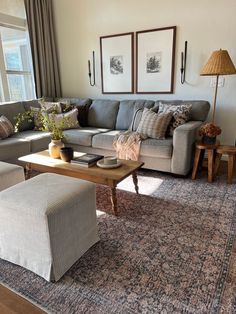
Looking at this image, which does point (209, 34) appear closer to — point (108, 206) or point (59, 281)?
point (108, 206)

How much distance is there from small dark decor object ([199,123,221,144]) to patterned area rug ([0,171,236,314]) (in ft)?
2.41

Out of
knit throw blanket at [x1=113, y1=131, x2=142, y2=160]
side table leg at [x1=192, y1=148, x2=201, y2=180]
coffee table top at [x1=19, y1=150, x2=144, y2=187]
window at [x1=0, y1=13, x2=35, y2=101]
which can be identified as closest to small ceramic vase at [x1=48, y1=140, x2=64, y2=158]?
coffee table top at [x1=19, y1=150, x2=144, y2=187]

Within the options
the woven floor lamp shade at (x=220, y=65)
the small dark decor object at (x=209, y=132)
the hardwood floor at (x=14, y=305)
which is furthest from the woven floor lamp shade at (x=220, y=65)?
the hardwood floor at (x=14, y=305)

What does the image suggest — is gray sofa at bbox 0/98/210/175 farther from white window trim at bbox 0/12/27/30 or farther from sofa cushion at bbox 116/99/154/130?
white window trim at bbox 0/12/27/30

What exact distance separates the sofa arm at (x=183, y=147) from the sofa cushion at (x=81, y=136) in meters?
1.17

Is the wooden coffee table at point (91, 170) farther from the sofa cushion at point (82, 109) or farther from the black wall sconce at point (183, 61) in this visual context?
the black wall sconce at point (183, 61)

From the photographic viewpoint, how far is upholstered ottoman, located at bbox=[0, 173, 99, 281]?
136 cm

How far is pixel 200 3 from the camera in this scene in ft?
10.2

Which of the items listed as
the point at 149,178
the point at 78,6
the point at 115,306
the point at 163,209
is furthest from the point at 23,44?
the point at 115,306

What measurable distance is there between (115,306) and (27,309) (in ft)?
1.50

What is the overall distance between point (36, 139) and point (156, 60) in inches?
81.1

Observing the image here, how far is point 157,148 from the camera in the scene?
278 cm

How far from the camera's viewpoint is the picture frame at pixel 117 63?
3.70 metres

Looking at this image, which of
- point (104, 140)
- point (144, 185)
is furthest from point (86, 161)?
point (104, 140)
